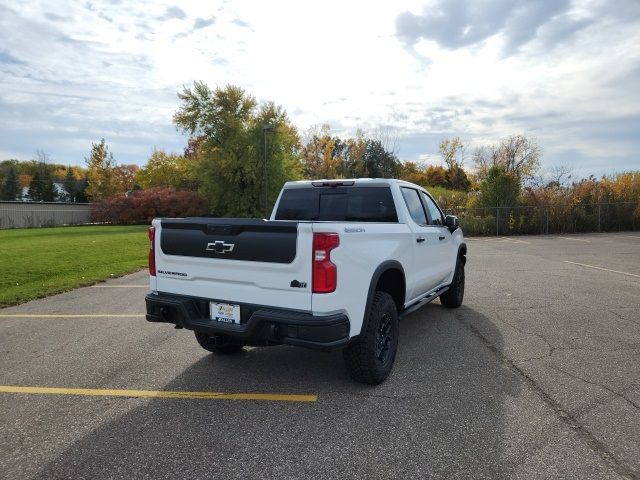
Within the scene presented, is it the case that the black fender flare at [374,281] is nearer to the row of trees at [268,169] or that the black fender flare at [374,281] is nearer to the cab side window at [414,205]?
the cab side window at [414,205]

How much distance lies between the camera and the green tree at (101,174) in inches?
1935

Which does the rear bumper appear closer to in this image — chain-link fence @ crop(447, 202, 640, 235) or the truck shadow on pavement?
the truck shadow on pavement

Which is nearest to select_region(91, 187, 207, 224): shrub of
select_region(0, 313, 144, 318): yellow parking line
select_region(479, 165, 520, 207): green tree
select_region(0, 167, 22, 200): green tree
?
select_region(479, 165, 520, 207): green tree

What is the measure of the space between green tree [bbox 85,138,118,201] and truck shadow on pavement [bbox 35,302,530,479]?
164 feet

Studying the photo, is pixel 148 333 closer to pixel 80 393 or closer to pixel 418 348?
pixel 80 393

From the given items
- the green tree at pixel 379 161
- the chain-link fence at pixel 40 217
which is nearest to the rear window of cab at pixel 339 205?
the chain-link fence at pixel 40 217

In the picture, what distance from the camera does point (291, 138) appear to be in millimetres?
42188

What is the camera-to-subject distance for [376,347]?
4090 mm

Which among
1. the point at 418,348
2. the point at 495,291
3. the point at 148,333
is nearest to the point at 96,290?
the point at 148,333

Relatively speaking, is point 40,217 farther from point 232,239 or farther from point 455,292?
point 232,239

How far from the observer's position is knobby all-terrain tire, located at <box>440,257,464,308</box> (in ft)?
23.0

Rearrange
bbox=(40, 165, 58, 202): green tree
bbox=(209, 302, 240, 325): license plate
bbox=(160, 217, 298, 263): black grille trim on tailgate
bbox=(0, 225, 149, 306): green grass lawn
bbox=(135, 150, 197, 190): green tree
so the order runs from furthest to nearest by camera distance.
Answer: bbox=(40, 165, 58, 202): green tree
bbox=(135, 150, 197, 190): green tree
bbox=(0, 225, 149, 306): green grass lawn
bbox=(209, 302, 240, 325): license plate
bbox=(160, 217, 298, 263): black grille trim on tailgate

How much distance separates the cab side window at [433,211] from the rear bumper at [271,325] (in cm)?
301

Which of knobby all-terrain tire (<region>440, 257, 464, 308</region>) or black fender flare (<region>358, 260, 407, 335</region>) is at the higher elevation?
black fender flare (<region>358, 260, 407, 335</region>)
